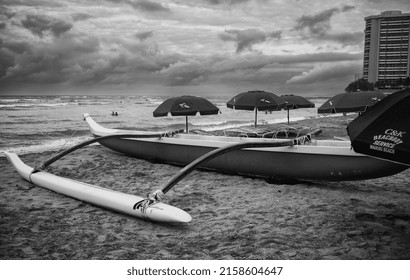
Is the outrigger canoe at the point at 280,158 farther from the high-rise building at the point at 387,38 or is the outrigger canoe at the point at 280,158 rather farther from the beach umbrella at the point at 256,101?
the beach umbrella at the point at 256,101

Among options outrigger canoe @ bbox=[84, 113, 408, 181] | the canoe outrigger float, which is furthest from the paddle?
outrigger canoe @ bbox=[84, 113, 408, 181]

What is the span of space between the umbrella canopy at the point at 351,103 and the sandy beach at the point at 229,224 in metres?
1.20

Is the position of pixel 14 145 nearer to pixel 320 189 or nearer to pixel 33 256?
pixel 33 256

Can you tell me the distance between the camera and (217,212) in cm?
335

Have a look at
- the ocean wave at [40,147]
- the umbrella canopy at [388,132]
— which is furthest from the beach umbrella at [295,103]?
the umbrella canopy at [388,132]

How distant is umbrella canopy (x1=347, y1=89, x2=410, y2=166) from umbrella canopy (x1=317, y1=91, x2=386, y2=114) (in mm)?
3231

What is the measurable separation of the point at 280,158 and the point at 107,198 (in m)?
2.15

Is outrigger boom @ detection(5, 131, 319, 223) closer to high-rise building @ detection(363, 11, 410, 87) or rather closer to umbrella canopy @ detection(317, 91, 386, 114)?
umbrella canopy @ detection(317, 91, 386, 114)

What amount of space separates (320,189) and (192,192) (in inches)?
61.2

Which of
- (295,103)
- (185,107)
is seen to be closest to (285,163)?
(185,107)

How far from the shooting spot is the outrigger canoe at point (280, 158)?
12.2 feet

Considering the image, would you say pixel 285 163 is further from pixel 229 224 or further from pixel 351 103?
pixel 351 103

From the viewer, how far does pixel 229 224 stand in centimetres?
301

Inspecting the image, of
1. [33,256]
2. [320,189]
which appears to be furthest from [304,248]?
[33,256]
